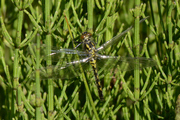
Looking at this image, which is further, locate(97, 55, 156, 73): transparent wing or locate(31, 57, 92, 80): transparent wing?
locate(97, 55, 156, 73): transparent wing

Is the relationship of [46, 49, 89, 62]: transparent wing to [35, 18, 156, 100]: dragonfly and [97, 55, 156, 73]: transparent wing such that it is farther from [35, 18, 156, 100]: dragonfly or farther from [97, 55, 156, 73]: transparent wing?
[97, 55, 156, 73]: transparent wing

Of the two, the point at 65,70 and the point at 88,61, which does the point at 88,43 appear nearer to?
the point at 88,61

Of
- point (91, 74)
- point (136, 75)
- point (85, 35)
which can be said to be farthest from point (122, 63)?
point (85, 35)

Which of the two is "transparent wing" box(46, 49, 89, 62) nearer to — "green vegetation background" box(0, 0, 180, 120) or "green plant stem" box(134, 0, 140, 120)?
"green vegetation background" box(0, 0, 180, 120)

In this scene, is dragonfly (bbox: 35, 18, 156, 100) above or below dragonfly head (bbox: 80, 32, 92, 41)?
below

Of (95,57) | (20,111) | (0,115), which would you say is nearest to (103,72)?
(95,57)

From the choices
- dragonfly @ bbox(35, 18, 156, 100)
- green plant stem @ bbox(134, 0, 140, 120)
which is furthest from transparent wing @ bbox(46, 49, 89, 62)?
green plant stem @ bbox(134, 0, 140, 120)

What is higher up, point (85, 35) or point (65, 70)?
point (85, 35)

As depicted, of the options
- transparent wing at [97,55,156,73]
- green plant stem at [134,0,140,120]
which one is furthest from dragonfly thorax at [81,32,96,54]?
green plant stem at [134,0,140,120]

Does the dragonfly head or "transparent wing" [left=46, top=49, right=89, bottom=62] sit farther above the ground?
the dragonfly head

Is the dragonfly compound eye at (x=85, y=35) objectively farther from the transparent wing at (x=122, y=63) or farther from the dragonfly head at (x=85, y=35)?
the transparent wing at (x=122, y=63)
